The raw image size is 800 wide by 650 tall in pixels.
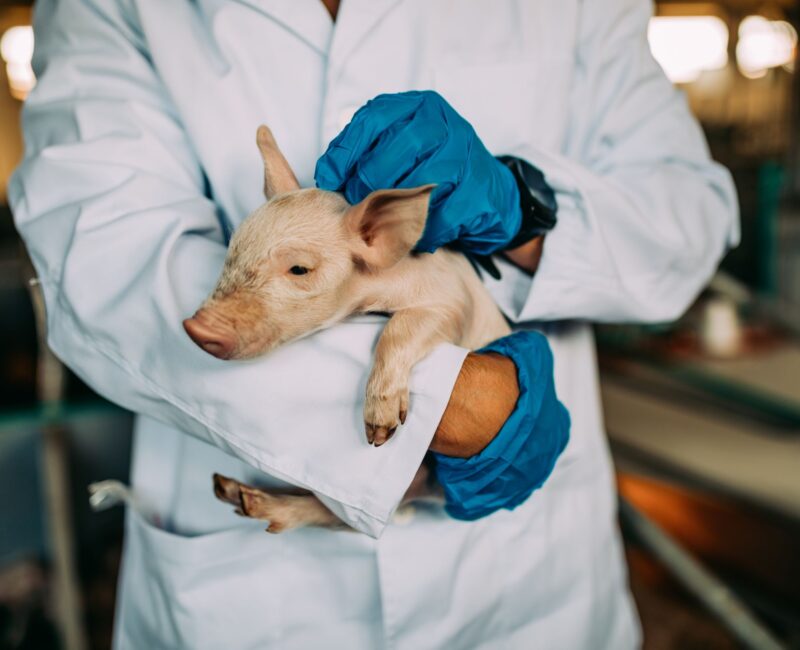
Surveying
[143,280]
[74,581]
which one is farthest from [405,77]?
[74,581]

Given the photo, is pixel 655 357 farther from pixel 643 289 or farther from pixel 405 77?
pixel 405 77

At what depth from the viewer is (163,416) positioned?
0.77 m

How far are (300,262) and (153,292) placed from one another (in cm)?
18

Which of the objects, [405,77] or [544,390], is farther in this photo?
[405,77]

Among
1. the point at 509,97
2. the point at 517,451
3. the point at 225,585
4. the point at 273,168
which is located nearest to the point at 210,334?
the point at 273,168

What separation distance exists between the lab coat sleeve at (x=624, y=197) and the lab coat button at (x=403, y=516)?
0.27 m

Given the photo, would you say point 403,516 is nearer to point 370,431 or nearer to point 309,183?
point 370,431

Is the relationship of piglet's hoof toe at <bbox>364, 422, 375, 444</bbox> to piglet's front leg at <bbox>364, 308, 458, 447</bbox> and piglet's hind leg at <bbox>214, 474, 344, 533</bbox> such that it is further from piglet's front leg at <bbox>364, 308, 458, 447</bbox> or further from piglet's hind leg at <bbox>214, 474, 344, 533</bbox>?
piglet's hind leg at <bbox>214, 474, 344, 533</bbox>

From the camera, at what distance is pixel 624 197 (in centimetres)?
91

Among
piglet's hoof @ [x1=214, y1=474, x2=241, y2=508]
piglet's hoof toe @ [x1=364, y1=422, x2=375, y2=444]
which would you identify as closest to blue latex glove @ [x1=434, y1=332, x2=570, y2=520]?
piglet's hoof toe @ [x1=364, y1=422, x2=375, y2=444]

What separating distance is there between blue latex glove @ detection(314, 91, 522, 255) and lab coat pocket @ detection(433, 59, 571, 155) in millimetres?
181

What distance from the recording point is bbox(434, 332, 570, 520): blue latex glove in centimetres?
73

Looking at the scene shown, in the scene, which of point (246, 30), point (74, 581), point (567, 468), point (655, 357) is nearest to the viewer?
point (246, 30)

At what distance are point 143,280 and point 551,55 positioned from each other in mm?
599
